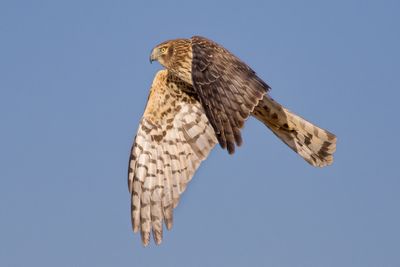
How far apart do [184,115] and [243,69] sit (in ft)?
7.25

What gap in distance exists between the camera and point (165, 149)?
14.2 metres

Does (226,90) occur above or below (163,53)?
below

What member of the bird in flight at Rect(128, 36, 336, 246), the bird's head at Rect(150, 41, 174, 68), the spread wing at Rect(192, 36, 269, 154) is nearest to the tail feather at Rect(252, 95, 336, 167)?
the bird in flight at Rect(128, 36, 336, 246)

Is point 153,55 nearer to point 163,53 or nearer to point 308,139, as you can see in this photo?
point 163,53

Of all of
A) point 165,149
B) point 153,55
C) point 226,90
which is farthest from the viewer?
point 165,149

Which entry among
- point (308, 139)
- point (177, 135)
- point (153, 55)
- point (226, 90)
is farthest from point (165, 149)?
point (226, 90)

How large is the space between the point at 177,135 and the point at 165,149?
0.82ft

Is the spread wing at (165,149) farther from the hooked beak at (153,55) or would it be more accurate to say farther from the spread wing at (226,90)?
the spread wing at (226,90)

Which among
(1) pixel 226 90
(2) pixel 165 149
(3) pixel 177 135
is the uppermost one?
(3) pixel 177 135

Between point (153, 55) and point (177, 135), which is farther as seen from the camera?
point (177, 135)

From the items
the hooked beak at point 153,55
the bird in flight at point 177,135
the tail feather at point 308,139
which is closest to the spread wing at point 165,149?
the bird in flight at point 177,135

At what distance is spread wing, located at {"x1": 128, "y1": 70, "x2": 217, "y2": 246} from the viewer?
1378 centimetres

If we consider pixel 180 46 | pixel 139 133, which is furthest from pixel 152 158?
pixel 180 46

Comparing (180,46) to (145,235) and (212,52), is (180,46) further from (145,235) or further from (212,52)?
(145,235)
